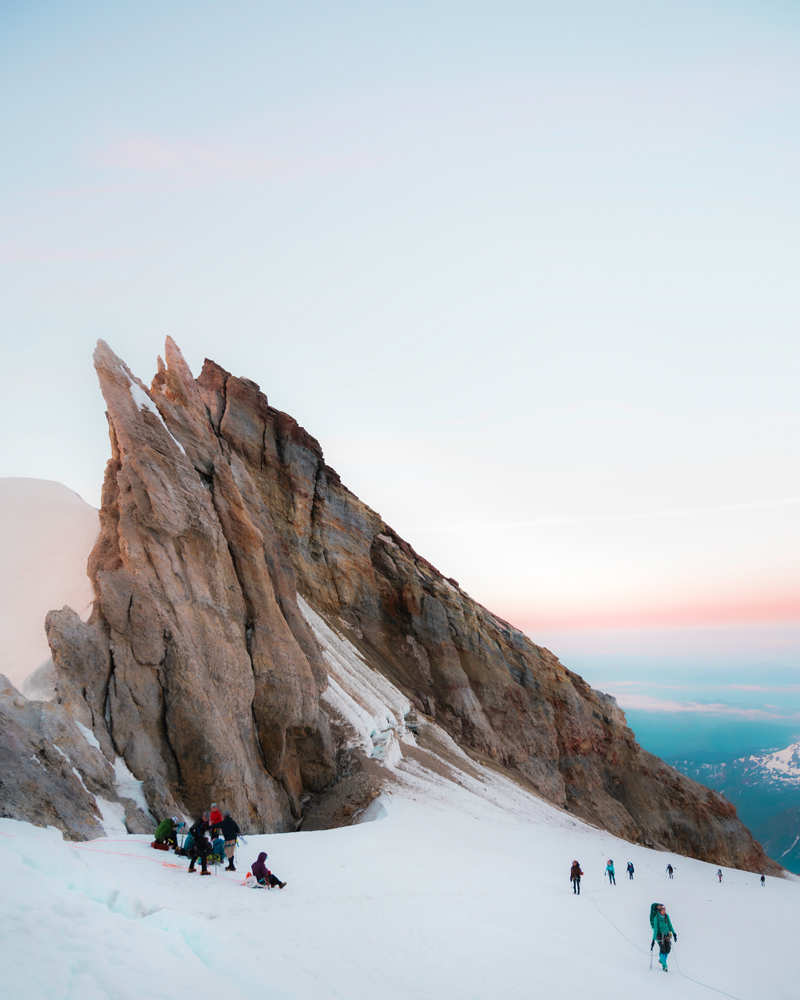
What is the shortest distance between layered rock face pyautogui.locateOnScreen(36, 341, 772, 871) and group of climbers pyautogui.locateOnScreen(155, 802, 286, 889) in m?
3.01

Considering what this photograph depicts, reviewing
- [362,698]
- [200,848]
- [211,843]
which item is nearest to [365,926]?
[200,848]

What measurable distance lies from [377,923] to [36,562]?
65.9 feet

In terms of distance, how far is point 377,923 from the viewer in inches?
528

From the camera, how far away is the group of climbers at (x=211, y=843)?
14.2 meters

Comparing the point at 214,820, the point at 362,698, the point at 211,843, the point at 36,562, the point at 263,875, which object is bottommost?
the point at 263,875

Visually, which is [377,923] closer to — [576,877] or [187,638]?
[576,877]

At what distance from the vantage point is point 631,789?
5366 cm

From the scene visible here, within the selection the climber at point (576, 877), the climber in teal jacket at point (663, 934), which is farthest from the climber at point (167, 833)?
the climber at point (576, 877)

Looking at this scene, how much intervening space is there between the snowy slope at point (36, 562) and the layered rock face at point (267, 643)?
71.9 inches

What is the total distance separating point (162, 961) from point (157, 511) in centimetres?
1839

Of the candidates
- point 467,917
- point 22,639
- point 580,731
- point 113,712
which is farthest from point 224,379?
point 580,731

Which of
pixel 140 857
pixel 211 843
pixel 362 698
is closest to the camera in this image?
pixel 140 857

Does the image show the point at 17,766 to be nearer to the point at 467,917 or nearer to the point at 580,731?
the point at 467,917

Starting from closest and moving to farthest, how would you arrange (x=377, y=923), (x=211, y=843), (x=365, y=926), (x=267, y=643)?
(x=365, y=926)
(x=377, y=923)
(x=211, y=843)
(x=267, y=643)
